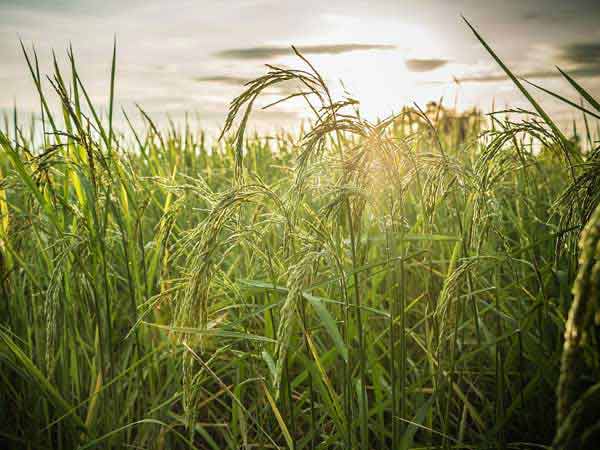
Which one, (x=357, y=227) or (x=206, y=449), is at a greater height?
(x=357, y=227)

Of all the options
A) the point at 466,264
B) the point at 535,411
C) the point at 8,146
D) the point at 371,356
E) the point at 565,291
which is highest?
the point at 8,146

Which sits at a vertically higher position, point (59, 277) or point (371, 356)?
point (59, 277)

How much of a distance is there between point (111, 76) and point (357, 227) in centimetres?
97

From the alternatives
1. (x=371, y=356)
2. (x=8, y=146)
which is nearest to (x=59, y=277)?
(x=8, y=146)

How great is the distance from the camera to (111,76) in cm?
158

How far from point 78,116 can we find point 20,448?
134 centimetres

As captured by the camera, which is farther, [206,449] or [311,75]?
[206,449]

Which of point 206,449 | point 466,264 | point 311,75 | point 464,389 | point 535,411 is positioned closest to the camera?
point 311,75

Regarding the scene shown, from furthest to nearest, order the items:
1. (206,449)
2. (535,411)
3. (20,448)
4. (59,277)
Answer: (206,449), (20,448), (535,411), (59,277)

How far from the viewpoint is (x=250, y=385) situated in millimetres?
2057

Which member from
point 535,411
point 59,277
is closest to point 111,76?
point 59,277

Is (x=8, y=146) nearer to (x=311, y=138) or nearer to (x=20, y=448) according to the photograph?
(x=311, y=138)

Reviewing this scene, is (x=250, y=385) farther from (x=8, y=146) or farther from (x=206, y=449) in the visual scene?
(x=8, y=146)

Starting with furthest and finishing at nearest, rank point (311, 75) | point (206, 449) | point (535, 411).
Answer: point (206, 449)
point (535, 411)
point (311, 75)
